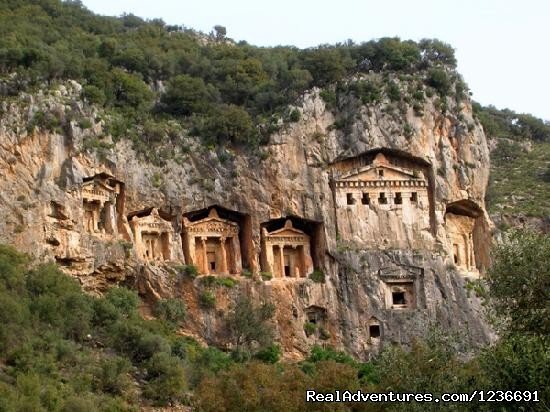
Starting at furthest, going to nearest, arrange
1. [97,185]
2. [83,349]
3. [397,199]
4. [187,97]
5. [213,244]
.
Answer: [187,97], [397,199], [213,244], [97,185], [83,349]

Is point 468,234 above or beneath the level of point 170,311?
above

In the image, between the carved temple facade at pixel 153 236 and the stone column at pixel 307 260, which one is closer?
the carved temple facade at pixel 153 236

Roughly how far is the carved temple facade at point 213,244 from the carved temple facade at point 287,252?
1513mm

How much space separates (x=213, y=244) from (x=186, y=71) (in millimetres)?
14855

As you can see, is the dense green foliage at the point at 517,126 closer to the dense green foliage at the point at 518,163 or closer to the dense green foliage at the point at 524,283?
the dense green foliage at the point at 518,163

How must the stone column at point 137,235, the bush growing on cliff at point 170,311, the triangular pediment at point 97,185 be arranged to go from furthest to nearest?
the stone column at point 137,235 < the triangular pediment at point 97,185 < the bush growing on cliff at point 170,311

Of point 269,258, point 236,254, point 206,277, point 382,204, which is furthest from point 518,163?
point 206,277

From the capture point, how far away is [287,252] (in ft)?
181

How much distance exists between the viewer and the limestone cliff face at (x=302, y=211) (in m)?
48.8

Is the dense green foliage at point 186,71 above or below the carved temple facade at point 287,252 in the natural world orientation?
above

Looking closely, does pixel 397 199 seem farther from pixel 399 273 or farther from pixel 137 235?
pixel 137 235

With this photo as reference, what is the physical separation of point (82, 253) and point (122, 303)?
3178mm

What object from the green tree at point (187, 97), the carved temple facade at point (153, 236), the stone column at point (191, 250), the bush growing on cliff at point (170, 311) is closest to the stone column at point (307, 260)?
the stone column at point (191, 250)

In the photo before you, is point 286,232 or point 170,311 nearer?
point 170,311
